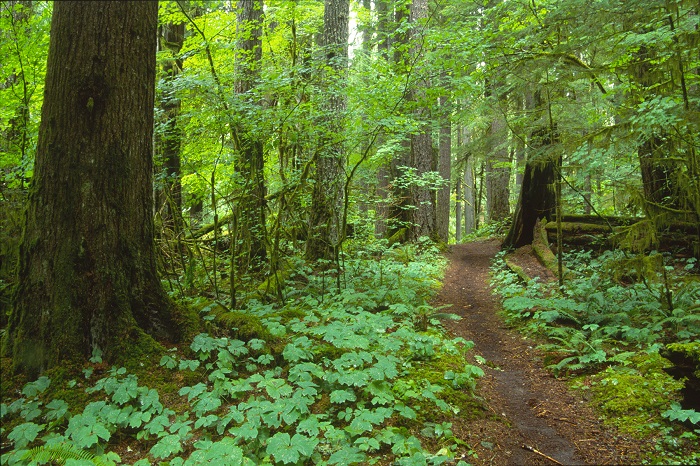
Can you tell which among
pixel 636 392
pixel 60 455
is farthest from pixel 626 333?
pixel 60 455

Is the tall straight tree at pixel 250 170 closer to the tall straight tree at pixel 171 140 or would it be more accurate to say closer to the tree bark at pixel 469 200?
the tall straight tree at pixel 171 140

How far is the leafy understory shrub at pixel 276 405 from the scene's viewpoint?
2955 millimetres

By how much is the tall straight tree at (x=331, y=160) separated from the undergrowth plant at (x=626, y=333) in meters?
3.43

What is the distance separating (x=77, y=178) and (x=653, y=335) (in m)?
6.51

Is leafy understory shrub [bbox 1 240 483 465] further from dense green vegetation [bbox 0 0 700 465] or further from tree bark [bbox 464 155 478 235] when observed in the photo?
tree bark [bbox 464 155 478 235]

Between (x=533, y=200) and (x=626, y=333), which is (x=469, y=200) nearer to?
(x=533, y=200)

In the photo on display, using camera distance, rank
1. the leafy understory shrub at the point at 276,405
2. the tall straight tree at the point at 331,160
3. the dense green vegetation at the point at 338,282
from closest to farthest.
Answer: the leafy understory shrub at the point at 276,405 < the dense green vegetation at the point at 338,282 < the tall straight tree at the point at 331,160

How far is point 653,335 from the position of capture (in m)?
4.93

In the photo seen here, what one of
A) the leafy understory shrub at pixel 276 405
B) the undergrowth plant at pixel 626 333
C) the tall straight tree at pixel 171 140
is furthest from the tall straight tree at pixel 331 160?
the undergrowth plant at pixel 626 333

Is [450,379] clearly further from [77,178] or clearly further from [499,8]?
[499,8]

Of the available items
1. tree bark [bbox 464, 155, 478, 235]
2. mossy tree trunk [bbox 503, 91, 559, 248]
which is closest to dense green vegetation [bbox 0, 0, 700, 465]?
mossy tree trunk [bbox 503, 91, 559, 248]

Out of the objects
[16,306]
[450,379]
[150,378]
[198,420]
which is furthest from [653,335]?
[16,306]

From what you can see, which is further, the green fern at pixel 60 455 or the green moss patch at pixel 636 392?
the green moss patch at pixel 636 392

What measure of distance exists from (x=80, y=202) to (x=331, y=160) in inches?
175
